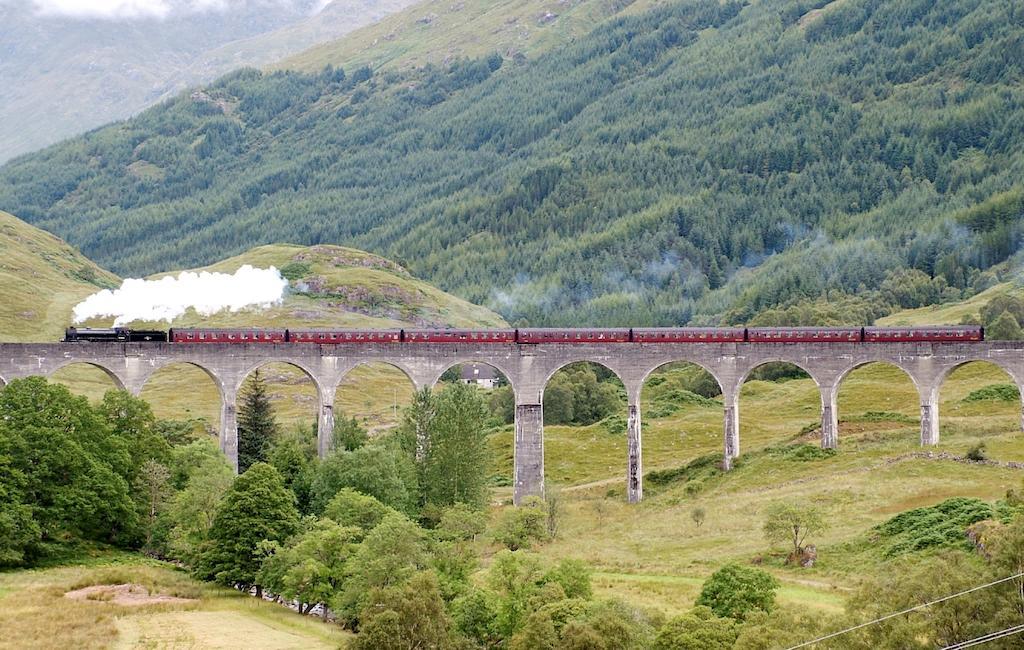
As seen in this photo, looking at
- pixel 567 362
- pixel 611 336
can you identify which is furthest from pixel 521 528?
pixel 611 336

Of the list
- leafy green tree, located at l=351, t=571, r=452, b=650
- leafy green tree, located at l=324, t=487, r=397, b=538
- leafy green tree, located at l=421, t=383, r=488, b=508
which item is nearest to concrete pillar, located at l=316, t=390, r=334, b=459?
leafy green tree, located at l=421, t=383, r=488, b=508

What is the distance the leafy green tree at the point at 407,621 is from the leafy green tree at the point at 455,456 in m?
32.7

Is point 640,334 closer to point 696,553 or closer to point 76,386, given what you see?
point 696,553

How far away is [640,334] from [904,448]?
72.0 ft

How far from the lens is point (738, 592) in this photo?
189 feet

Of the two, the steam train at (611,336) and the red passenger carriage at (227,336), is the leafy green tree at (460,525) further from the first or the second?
the red passenger carriage at (227,336)

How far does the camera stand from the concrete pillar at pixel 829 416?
9962 cm

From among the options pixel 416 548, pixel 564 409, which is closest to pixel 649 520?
pixel 416 548

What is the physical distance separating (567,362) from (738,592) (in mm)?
42496

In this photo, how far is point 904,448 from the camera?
320 feet

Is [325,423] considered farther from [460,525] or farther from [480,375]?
[480,375]

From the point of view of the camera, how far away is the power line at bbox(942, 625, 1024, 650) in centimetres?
4072

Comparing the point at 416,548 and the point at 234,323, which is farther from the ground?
the point at 234,323

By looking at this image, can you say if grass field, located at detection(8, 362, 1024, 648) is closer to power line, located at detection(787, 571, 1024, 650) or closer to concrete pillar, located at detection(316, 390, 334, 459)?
power line, located at detection(787, 571, 1024, 650)
